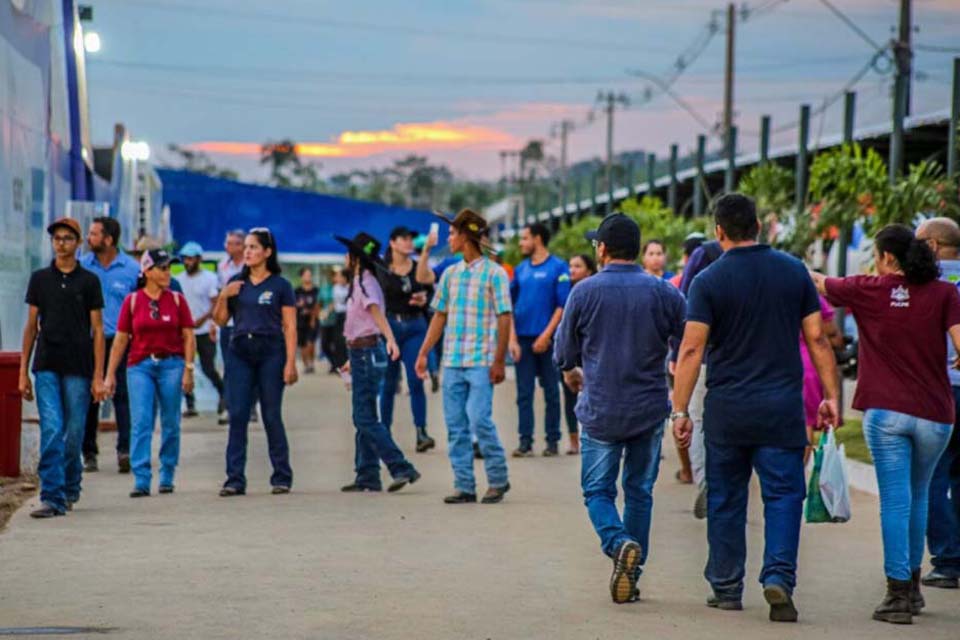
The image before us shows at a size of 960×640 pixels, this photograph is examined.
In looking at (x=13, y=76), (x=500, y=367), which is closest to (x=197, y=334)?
(x=13, y=76)

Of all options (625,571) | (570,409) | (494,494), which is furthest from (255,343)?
(625,571)

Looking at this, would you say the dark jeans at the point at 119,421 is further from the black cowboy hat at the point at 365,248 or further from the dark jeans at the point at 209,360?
the dark jeans at the point at 209,360

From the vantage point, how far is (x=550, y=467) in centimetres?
1557

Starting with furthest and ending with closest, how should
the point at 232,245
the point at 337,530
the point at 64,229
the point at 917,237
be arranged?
1. the point at 232,245
2. the point at 64,229
3. the point at 337,530
4. the point at 917,237

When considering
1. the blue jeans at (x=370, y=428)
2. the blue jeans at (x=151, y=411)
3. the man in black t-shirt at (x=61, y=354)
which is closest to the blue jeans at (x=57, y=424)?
the man in black t-shirt at (x=61, y=354)

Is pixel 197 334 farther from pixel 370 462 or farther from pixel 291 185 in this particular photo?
pixel 291 185

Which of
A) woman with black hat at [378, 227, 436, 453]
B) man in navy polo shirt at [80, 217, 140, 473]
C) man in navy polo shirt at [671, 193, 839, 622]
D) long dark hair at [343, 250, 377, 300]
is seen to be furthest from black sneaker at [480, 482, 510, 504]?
man in navy polo shirt at [671, 193, 839, 622]

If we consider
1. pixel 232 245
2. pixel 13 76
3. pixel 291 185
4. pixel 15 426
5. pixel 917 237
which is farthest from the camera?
pixel 291 185

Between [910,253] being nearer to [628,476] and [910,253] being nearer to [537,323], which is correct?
[628,476]

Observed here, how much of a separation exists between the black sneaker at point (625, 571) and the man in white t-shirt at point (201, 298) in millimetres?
12123

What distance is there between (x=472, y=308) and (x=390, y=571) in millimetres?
3722

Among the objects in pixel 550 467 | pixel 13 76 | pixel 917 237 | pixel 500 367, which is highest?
pixel 13 76

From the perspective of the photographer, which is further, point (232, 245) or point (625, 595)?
point (232, 245)

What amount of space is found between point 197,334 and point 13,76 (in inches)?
227
